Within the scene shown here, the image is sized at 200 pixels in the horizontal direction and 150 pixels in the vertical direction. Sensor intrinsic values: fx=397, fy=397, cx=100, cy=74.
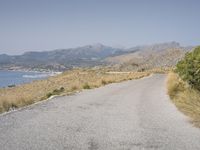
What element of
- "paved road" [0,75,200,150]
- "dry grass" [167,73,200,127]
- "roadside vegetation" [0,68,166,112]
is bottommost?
"roadside vegetation" [0,68,166,112]

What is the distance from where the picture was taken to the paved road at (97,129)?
8742 millimetres

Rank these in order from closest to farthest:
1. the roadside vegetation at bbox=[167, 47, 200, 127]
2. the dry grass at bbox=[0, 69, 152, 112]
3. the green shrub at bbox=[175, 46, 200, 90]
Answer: the roadside vegetation at bbox=[167, 47, 200, 127] → the dry grass at bbox=[0, 69, 152, 112] → the green shrub at bbox=[175, 46, 200, 90]

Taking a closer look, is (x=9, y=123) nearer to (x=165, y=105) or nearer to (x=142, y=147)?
(x=142, y=147)

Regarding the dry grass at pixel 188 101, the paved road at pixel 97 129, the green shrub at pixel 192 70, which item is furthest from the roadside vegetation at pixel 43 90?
the green shrub at pixel 192 70

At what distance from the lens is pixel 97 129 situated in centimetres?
1059

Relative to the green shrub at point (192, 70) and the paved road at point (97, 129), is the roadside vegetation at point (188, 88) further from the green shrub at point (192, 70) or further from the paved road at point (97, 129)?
the paved road at point (97, 129)

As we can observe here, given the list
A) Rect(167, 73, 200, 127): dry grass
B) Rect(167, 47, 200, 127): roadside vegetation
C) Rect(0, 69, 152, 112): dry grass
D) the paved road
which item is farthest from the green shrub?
Rect(0, 69, 152, 112): dry grass

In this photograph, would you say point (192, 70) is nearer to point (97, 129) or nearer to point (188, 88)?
point (188, 88)

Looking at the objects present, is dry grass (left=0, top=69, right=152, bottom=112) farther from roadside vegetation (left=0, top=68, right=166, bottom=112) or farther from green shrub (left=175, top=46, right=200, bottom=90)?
green shrub (left=175, top=46, right=200, bottom=90)

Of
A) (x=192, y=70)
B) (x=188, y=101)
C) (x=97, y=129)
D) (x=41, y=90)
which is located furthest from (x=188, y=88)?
(x=41, y=90)

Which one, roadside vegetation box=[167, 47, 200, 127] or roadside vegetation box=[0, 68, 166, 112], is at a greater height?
roadside vegetation box=[167, 47, 200, 127]

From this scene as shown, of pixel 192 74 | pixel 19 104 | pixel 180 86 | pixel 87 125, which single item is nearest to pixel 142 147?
pixel 87 125

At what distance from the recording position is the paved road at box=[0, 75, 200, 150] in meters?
8.74

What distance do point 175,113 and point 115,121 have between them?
2.75 metres
